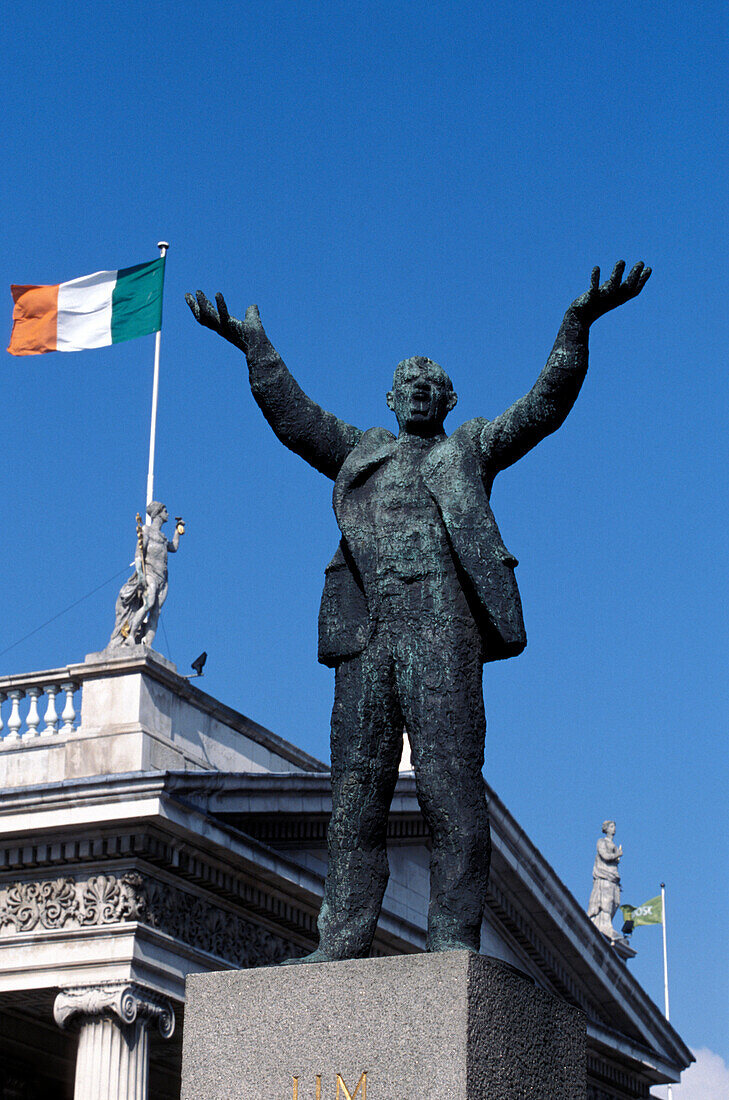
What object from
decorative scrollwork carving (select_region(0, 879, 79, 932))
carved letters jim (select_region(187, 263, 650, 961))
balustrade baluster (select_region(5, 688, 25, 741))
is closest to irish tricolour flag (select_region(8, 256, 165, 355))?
balustrade baluster (select_region(5, 688, 25, 741))

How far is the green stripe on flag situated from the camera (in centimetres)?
2728

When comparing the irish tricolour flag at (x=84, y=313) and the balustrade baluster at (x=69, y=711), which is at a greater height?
the irish tricolour flag at (x=84, y=313)

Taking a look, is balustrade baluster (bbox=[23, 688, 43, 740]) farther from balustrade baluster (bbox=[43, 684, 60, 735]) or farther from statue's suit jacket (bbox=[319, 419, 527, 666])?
statue's suit jacket (bbox=[319, 419, 527, 666])

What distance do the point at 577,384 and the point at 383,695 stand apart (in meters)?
1.60

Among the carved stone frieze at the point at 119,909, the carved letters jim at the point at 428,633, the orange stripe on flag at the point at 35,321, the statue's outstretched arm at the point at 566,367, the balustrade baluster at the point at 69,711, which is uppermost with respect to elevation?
the orange stripe on flag at the point at 35,321

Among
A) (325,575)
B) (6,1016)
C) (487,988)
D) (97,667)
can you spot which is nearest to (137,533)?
(97,667)

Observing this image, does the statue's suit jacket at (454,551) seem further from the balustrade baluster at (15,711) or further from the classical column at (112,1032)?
the balustrade baluster at (15,711)

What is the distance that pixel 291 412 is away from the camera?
881 cm

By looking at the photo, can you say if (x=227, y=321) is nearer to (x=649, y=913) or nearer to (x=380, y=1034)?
(x=380, y=1034)

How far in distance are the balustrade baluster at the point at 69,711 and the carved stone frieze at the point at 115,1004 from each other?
10.8 ft

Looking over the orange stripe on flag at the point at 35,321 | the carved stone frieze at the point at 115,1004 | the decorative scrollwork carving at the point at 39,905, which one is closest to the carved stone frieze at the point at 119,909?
the decorative scrollwork carving at the point at 39,905

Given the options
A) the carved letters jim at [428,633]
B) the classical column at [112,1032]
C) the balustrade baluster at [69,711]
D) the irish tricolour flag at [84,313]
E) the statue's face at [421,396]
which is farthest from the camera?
the irish tricolour flag at [84,313]

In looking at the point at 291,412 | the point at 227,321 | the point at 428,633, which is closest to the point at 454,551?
the point at 428,633

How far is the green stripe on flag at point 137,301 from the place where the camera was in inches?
1074
